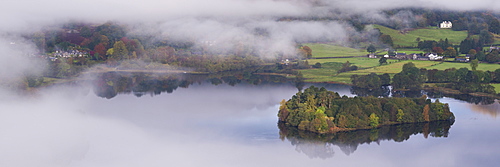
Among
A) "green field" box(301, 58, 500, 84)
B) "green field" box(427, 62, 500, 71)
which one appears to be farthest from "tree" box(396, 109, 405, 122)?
"green field" box(427, 62, 500, 71)

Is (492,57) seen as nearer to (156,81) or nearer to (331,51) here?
(331,51)

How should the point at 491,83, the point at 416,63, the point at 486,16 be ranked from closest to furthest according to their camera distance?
the point at 491,83 < the point at 416,63 < the point at 486,16

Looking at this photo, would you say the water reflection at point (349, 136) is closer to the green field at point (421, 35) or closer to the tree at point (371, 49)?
the tree at point (371, 49)

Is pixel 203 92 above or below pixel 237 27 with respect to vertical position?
below

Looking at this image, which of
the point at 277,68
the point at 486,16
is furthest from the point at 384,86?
the point at 486,16

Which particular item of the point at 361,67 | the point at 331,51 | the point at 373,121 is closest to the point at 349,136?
the point at 373,121

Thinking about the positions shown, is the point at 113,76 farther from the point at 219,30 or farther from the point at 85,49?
the point at 219,30
